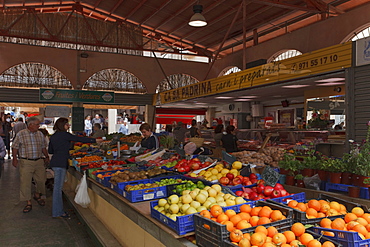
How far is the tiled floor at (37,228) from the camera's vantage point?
457cm

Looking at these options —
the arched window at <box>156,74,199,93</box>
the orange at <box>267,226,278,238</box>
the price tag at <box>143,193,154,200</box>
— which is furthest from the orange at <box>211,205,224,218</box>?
the arched window at <box>156,74,199,93</box>

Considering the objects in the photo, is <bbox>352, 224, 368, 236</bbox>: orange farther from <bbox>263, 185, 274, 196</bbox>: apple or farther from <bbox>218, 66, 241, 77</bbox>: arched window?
<bbox>218, 66, 241, 77</bbox>: arched window

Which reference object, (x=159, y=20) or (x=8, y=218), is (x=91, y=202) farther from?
(x=159, y=20)

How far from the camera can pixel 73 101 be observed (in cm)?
1410

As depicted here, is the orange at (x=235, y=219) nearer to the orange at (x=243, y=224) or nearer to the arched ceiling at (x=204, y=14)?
the orange at (x=243, y=224)

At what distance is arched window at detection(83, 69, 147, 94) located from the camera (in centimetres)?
1516

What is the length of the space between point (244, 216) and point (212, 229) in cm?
35

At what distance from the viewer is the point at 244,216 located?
241 cm

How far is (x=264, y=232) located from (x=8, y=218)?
5159 millimetres

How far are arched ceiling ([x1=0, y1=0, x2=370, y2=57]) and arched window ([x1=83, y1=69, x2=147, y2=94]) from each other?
172 cm

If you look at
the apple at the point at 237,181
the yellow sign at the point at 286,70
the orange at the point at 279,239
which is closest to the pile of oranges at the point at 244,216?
the orange at the point at 279,239

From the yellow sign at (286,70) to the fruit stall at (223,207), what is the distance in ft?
6.73

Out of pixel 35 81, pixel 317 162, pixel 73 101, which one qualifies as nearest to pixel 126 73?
pixel 73 101

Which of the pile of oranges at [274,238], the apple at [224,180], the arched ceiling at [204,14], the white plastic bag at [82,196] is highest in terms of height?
the arched ceiling at [204,14]
